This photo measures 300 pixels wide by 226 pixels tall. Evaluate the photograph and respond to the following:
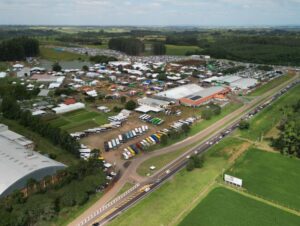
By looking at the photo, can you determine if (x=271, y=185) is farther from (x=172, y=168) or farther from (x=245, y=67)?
(x=245, y=67)

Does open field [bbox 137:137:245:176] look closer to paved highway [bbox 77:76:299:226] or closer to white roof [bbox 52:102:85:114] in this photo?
paved highway [bbox 77:76:299:226]

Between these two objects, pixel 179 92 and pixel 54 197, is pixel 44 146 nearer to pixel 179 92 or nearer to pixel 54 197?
pixel 54 197

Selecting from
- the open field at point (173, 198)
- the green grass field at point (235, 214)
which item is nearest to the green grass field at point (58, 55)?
the open field at point (173, 198)

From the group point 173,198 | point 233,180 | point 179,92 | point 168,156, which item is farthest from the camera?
point 179,92

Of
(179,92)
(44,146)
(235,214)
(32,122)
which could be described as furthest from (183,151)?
(179,92)

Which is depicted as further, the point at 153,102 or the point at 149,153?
the point at 153,102

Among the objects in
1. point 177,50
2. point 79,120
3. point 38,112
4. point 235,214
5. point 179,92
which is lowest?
point 235,214

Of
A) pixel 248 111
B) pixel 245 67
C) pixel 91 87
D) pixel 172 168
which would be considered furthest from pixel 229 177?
pixel 245 67
